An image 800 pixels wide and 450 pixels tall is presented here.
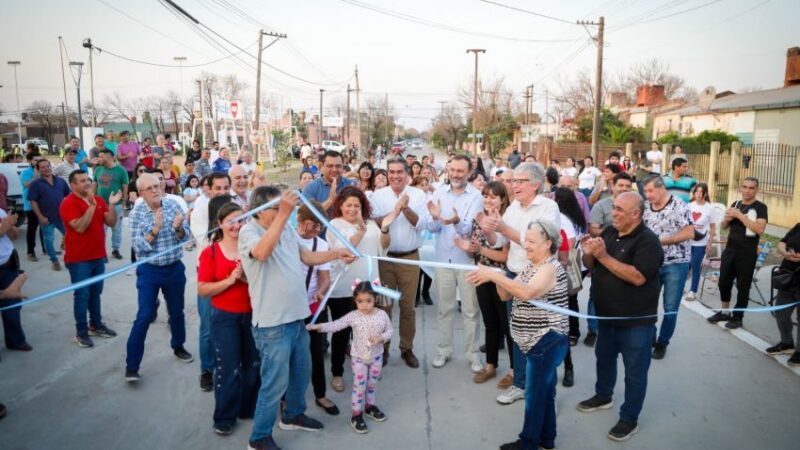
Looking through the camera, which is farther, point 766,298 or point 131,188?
point 131,188

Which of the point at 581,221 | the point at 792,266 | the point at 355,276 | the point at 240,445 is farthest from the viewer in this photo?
the point at 581,221

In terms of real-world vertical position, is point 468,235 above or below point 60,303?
above

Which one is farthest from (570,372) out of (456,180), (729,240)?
(729,240)

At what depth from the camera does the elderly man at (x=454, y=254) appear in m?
5.05

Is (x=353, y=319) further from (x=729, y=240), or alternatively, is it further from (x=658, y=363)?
(x=729, y=240)

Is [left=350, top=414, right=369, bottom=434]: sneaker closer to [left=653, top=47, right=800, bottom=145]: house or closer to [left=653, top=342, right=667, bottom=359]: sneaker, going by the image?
[left=653, top=342, right=667, bottom=359]: sneaker

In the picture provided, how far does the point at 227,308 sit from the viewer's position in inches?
148

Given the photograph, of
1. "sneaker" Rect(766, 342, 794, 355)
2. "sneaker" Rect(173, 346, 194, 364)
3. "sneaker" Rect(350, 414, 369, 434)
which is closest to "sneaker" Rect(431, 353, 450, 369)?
"sneaker" Rect(350, 414, 369, 434)

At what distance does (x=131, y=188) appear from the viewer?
12742 millimetres

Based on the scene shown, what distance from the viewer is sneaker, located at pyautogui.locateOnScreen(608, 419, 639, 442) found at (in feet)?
12.7

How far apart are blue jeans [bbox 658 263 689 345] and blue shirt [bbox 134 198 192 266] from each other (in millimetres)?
4874

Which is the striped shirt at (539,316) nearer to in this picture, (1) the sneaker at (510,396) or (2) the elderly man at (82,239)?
(1) the sneaker at (510,396)

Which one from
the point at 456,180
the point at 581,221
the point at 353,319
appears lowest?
the point at 353,319

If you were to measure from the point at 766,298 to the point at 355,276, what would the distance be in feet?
20.9
